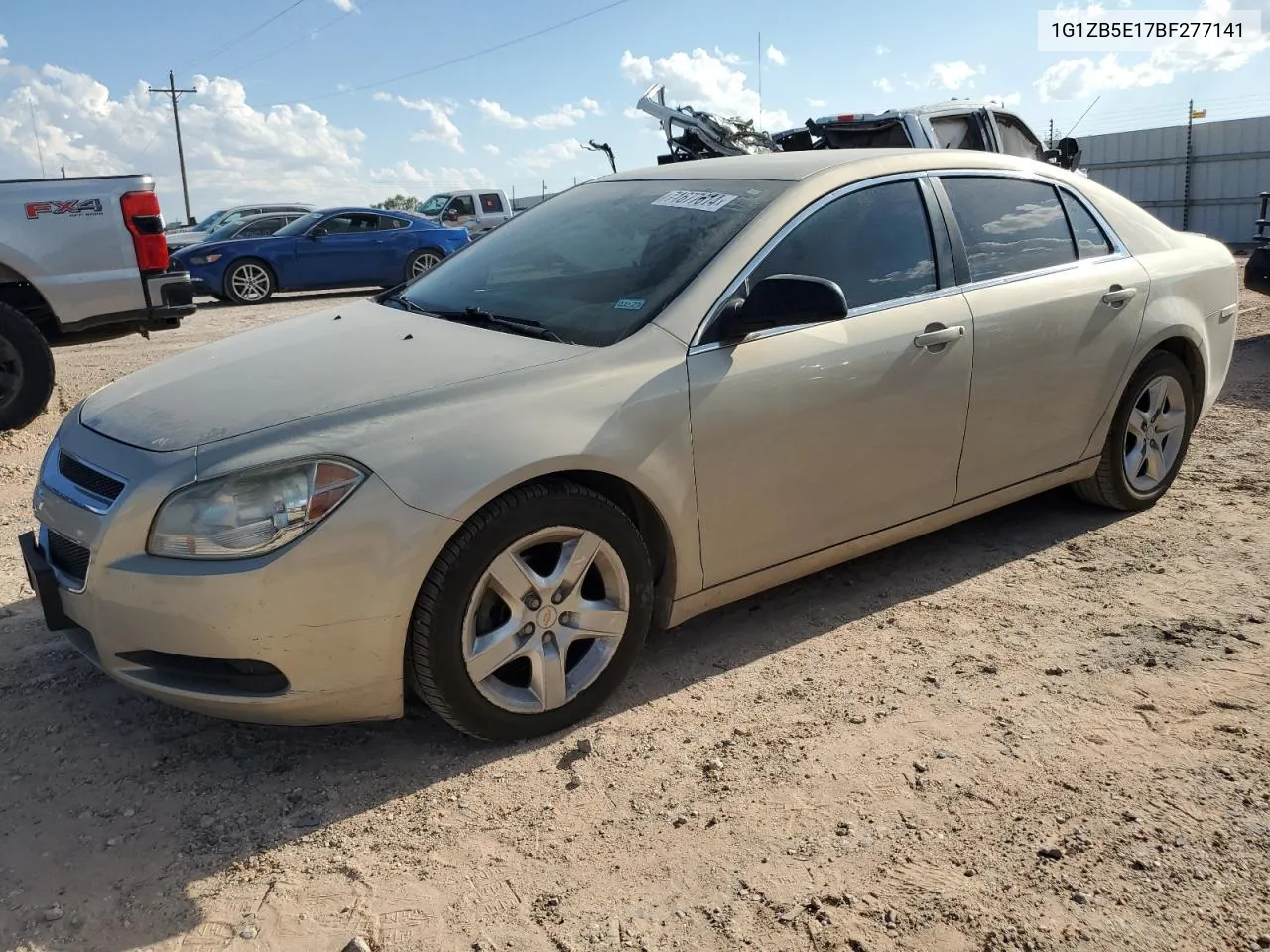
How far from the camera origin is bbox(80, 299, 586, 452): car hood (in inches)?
114

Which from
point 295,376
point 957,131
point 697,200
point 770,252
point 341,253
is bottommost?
point 341,253

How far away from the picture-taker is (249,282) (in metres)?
15.5

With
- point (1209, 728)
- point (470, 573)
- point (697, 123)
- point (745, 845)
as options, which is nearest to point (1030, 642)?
point (1209, 728)

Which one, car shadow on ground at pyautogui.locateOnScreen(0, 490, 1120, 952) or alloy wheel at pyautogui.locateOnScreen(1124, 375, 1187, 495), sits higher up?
alloy wheel at pyautogui.locateOnScreen(1124, 375, 1187, 495)

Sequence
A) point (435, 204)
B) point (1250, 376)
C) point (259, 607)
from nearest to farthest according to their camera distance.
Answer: point (259, 607)
point (1250, 376)
point (435, 204)

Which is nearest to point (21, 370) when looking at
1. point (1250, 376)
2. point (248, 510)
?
point (248, 510)

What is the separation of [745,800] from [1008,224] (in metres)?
Result: 2.62

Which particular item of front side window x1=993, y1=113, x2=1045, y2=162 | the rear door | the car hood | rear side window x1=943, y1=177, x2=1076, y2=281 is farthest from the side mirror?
front side window x1=993, y1=113, x2=1045, y2=162

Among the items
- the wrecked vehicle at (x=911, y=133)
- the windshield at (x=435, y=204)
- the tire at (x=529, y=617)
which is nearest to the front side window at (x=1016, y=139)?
the wrecked vehicle at (x=911, y=133)

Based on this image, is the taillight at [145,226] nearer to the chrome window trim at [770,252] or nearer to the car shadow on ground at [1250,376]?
the chrome window trim at [770,252]

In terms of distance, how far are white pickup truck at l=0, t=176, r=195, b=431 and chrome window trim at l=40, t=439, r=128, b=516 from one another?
396 centimetres

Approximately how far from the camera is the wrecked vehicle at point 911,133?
37.6ft

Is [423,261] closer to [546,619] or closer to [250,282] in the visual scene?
[250,282]

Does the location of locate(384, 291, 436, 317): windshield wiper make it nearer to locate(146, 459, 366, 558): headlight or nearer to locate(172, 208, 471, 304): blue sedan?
locate(146, 459, 366, 558): headlight
